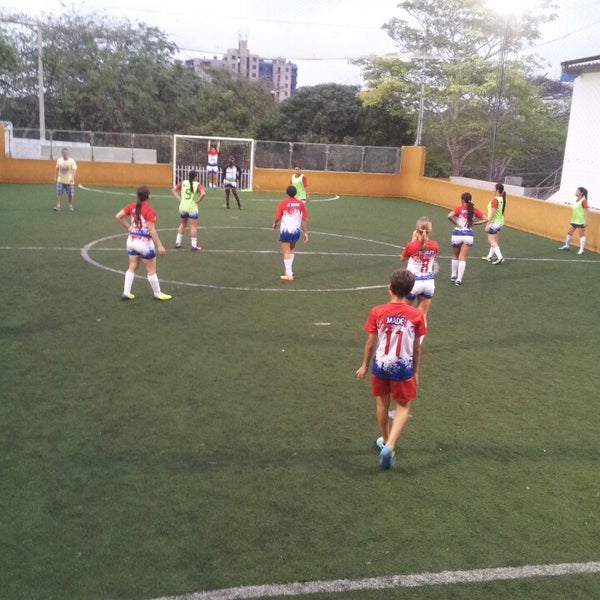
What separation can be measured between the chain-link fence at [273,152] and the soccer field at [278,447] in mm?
22181

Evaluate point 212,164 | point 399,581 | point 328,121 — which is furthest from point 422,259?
point 328,121

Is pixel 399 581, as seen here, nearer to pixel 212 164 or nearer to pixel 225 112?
pixel 212 164

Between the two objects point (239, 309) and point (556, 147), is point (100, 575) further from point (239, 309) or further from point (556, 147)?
point (556, 147)

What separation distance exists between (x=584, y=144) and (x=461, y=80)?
36.6 ft

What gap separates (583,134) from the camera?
26.8 meters

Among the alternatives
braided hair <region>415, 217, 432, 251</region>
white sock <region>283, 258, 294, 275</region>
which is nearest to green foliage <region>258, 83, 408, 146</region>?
Result: white sock <region>283, 258, 294, 275</region>

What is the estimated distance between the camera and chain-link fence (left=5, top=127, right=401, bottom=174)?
33.2 metres

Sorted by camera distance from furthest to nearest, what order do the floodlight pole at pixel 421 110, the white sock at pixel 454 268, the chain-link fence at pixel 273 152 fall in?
the floodlight pole at pixel 421 110 < the chain-link fence at pixel 273 152 < the white sock at pixel 454 268

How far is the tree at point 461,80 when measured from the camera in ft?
115

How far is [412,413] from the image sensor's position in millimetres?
7098

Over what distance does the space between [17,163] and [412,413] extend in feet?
91.7

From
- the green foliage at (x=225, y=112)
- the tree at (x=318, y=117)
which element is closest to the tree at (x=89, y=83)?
the green foliage at (x=225, y=112)

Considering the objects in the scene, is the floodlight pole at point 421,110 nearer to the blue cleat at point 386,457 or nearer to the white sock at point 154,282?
the white sock at point 154,282

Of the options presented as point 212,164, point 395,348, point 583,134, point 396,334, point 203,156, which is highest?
point 583,134
